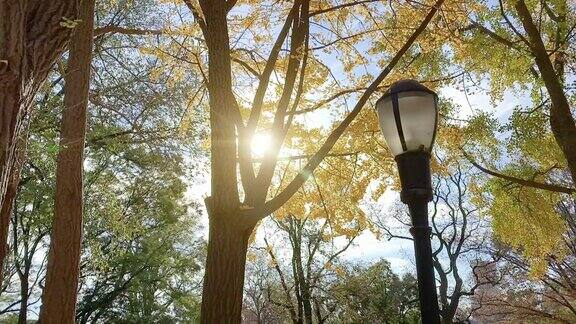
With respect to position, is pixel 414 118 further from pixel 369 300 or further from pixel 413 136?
pixel 369 300

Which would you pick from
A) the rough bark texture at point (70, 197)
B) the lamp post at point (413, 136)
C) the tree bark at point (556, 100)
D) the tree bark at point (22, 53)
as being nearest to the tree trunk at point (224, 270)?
the tree bark at point (22, 53)

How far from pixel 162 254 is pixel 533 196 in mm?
14896

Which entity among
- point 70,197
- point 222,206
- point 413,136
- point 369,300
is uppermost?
point 369,300

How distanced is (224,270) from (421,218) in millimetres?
2182

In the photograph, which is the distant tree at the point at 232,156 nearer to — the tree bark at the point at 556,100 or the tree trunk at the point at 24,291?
the tree bark at the point at 556,100

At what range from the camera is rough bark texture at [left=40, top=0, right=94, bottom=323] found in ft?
18.0

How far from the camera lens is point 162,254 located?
1973 cm

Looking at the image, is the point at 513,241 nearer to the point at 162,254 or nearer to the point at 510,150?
the point at 510,150

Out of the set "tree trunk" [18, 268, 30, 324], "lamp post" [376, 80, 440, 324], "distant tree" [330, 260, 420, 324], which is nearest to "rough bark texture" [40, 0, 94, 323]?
"lamp post" [376, 80, 440, 324]

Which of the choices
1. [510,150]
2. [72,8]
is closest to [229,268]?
[72,8]

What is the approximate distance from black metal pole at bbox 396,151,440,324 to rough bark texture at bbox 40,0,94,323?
4432mm

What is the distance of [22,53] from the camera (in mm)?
2639

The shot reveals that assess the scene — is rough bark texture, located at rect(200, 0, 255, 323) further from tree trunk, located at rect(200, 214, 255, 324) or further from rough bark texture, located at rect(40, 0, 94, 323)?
rough bark texture, located at rect(40, 0, 94, 323)

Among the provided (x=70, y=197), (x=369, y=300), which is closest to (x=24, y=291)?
(x=70, y=197)
